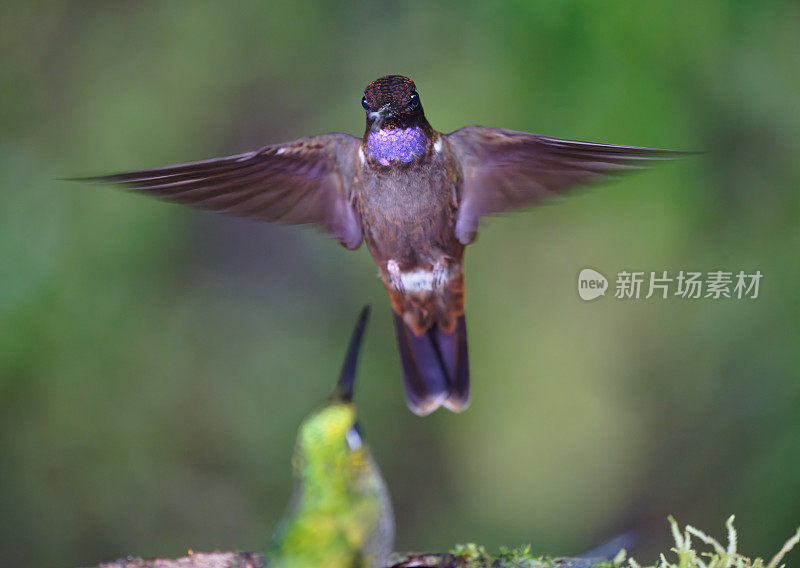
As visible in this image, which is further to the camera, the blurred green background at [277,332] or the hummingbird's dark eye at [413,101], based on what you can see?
the blurred green background at [277,332]

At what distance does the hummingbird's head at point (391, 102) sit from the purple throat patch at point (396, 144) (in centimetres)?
2

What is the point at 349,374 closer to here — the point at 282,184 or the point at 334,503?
the point at 334,503

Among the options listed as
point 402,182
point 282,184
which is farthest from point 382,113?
point 282,184

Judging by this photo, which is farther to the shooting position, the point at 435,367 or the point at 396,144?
the point at 435,367

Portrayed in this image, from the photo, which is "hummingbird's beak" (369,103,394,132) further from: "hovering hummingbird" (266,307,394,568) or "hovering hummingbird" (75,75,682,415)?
"hovering hummingbird" (266,307,394,568)

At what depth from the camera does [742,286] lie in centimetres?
285

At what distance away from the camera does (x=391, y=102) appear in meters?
1.35

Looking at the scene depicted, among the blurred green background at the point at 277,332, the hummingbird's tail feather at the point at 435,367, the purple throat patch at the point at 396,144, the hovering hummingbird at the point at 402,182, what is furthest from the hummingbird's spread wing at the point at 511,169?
the blurred green background at the point at 277,332

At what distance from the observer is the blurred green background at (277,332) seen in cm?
296

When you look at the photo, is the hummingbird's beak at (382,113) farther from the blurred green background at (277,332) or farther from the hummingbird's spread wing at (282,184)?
the blurred green background at (277,332)

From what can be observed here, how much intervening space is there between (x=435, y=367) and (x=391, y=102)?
0.58 meters

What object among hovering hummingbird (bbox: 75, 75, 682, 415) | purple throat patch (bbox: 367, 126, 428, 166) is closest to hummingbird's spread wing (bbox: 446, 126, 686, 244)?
hovering hummingbird (bbox: 75, 75, 682, 415)

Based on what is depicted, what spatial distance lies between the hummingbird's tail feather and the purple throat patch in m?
0.39

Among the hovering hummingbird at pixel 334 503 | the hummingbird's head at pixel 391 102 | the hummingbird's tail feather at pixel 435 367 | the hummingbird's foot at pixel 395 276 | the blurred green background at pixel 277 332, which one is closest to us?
the hovering hummingbird at pixel 334 503
